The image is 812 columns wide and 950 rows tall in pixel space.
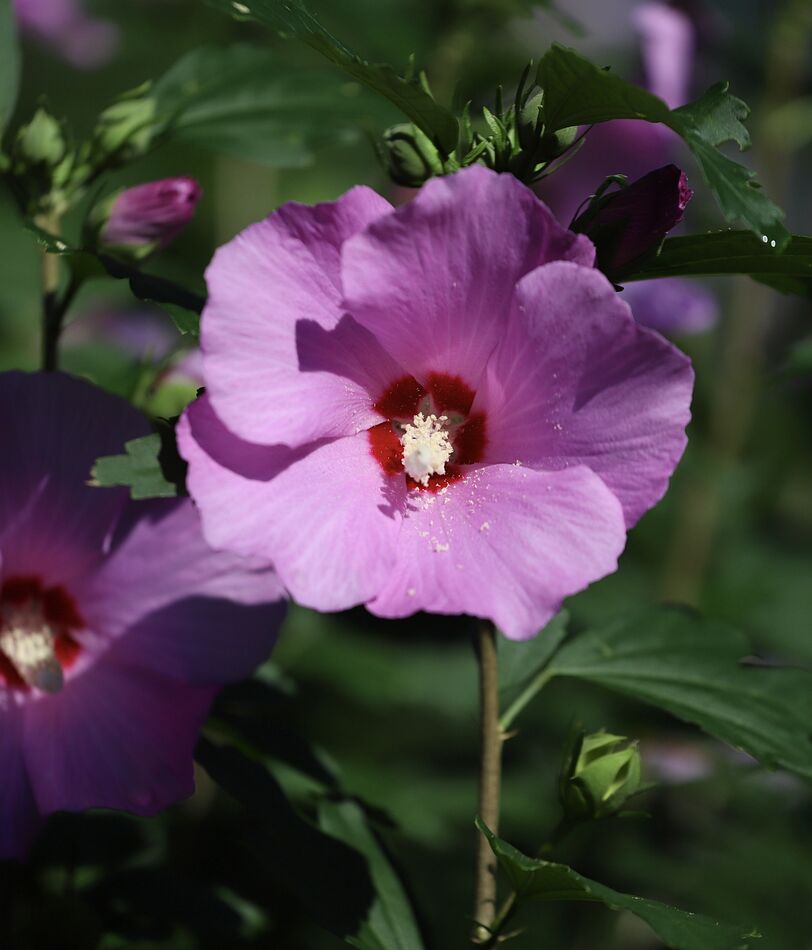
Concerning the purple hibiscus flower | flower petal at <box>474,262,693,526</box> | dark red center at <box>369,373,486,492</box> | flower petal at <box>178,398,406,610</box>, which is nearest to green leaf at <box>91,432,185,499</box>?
flower petal at <box>178,398,406,610</box>

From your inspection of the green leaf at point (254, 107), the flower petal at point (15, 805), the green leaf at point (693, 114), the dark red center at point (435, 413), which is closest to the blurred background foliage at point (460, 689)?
the green leaf at point (254, 107)

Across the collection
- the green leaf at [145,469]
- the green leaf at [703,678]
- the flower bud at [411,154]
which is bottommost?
the green leaf at [703,678]

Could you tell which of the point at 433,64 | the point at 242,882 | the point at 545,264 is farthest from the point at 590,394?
the point at 433,64

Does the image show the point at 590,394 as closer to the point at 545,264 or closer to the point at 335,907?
the point at 545,264

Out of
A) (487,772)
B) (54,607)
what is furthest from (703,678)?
(54,607)

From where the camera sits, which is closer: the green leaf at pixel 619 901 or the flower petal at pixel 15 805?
the green leaf at pixel 619 901

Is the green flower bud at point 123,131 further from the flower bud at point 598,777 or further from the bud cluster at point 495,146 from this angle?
the flower bud at point 598,777

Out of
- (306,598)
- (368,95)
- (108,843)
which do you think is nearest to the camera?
(306,598)
